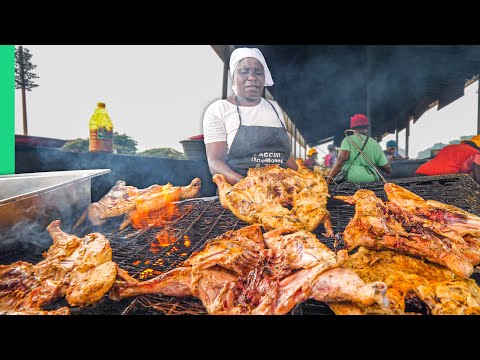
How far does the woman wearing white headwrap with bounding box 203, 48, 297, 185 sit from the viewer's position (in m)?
3.01

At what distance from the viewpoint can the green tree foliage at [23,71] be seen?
273cm

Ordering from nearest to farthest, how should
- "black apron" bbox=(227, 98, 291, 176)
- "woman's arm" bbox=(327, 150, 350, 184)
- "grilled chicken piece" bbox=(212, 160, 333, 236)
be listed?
"grilled chicken piece" bbox=(212, 160, 333, 236)
"black apron" bbox=(227, 98, 291, 176)
"woman's arm" bbox=(327, 150, 350, 184)

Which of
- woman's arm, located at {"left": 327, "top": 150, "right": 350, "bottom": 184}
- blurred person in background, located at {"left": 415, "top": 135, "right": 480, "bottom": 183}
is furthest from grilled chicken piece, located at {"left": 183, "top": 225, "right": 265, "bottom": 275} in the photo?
blurred person in background, located at {"left": 415, "top": 135, "right": 480, "bottom": 183}

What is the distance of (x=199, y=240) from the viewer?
89.0 inches

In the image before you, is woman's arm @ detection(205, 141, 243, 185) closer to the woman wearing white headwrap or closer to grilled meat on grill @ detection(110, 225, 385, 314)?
the woman wearing white headwrap

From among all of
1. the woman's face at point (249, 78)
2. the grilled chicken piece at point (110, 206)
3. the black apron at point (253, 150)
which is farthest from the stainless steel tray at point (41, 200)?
the woman's face at point (249, 78)

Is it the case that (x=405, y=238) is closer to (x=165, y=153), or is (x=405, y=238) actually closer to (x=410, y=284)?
(x=410, y=284)

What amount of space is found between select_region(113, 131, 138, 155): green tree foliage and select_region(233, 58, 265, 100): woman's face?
1375mm

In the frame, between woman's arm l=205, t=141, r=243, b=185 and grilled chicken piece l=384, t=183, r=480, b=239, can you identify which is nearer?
grilled chicken piece l=384, t=183, r=480, b=239
